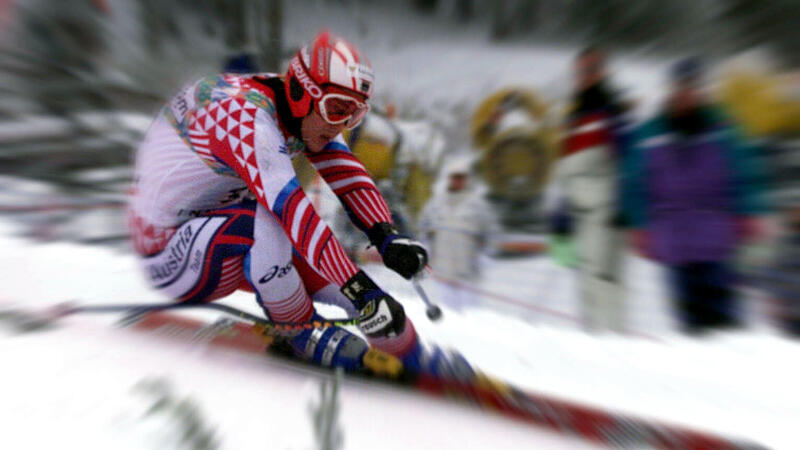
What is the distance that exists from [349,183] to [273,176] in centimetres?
32

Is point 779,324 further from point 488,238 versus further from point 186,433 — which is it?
point 186,433

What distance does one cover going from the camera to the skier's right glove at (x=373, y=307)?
99 cm

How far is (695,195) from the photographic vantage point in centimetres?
177

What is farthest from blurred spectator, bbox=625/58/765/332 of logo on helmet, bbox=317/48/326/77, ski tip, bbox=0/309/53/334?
ski tip, bbox=0/309/53/334

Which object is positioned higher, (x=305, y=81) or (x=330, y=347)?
A: (x=305, y=81)

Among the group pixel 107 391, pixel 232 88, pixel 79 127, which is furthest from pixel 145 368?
pixel 79 127

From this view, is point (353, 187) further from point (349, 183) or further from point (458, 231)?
point (458, 231)

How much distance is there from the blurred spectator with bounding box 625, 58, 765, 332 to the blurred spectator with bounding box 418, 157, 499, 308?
34.1 inches

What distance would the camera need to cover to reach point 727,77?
1.76 meters

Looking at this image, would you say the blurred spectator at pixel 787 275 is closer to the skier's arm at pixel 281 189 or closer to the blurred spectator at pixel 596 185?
the blurred spectator at pixel 596 185

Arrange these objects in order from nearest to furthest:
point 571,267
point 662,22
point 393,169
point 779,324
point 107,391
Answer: point 107,391
point 779,324
point 662,22
point 571,267
point 393,169

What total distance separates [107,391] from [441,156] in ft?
7.34

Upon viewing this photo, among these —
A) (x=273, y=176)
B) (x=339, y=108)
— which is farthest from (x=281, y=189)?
(x=339, y=108)

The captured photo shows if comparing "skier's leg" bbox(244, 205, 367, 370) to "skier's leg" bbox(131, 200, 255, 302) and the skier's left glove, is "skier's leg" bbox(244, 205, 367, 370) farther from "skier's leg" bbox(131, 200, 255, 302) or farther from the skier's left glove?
the skier's left glove
